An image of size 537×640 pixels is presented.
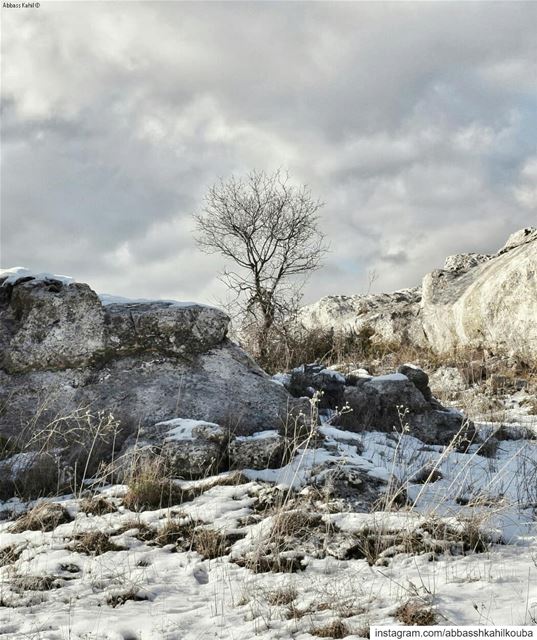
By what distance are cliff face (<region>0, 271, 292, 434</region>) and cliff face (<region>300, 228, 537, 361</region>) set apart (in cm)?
717

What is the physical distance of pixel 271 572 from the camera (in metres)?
4.11

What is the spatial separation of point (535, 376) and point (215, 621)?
9780mm

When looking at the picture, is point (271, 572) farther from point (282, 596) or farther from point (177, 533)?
→ point (177, 533)

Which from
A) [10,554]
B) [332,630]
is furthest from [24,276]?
[332,630]

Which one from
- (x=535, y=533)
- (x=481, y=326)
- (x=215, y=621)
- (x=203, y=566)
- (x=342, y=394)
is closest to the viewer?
(x=215, y=621)

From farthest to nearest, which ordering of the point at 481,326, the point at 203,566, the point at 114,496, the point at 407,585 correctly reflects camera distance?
the point at 481,326, the point at 114,496, the point at 203,566, the point at 407,585

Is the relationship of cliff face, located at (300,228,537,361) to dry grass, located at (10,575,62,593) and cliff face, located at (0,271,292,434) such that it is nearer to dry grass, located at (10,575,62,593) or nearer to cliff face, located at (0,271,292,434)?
cliff face, located at (0,271,292,434)

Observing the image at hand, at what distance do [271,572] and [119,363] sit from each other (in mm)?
4110

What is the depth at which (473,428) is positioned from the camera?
7980mm

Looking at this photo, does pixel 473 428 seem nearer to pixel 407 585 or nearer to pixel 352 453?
pixel 352 453

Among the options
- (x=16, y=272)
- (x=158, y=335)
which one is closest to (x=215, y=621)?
(x=158, y=335)

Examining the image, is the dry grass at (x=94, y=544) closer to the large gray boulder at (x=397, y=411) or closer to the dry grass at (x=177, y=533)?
the dry grass at (x=177, y=533)

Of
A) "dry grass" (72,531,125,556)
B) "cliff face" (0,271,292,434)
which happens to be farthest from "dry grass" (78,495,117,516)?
"cliff face" (0,271,292,434)

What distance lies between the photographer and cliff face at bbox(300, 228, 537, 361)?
1295 cm
